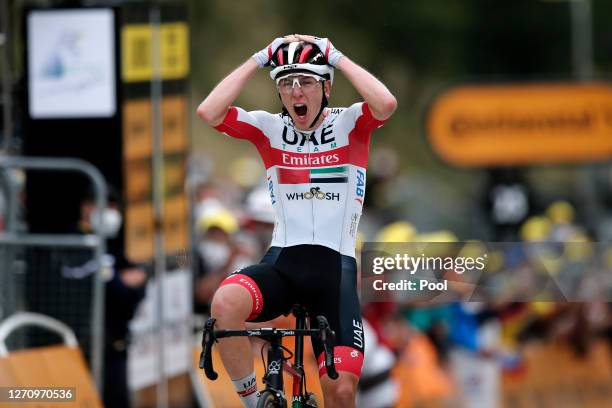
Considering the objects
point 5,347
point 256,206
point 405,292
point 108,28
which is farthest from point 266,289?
point 256,206

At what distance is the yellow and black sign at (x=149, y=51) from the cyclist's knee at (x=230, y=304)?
15.9 ft

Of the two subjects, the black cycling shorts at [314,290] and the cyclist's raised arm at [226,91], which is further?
the black cycling shorts at [314,290]

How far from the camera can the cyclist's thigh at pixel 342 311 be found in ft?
27.8

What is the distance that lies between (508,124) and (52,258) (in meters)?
12.1

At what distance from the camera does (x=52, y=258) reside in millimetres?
12250

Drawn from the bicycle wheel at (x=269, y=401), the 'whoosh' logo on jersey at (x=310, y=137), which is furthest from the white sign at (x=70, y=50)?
the bicycle wheel at (x=269, y=401)

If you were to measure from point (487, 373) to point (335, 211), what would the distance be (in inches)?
299

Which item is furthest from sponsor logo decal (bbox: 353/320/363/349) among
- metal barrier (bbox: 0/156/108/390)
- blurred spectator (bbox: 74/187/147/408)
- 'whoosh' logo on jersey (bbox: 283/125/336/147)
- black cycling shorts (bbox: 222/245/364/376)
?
blurred spectator (bbox: 74/187/147/408)

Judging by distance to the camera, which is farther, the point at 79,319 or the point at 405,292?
the point at 79,319

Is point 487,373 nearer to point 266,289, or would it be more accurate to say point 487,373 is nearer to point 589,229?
point 266,289

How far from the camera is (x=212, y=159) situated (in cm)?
3838

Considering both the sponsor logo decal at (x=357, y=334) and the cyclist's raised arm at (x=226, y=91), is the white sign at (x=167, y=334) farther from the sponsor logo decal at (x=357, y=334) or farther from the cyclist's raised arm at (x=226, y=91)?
the cyclist's raised arm at (x=226, y=91)

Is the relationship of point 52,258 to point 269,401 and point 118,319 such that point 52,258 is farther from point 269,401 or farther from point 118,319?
point 269,401

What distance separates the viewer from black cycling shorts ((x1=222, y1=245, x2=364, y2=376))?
847cm
